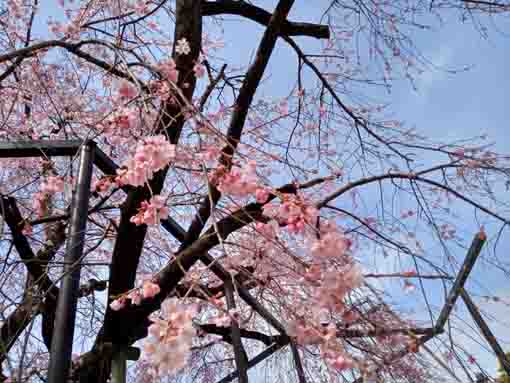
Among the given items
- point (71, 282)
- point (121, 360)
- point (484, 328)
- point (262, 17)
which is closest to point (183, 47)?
point (262, 17)

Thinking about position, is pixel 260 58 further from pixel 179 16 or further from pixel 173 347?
pixel 173 347

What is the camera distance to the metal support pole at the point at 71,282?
4.39 ft

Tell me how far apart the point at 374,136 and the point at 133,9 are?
214 cm

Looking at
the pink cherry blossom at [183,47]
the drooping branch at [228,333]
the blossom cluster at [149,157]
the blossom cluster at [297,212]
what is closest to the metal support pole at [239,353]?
the blossom cluster at [149,157]

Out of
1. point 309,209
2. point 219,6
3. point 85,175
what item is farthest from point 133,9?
point 309,209

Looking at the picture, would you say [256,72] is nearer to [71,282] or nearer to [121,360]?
[71,282]

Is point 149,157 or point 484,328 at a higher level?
point 149,157

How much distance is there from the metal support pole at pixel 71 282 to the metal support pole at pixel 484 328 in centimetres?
142

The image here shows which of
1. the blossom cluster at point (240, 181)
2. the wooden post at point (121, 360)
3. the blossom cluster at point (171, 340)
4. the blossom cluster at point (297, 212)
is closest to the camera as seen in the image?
the blossom cluster at point (171, 340)

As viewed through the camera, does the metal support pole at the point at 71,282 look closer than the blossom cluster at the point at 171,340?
No

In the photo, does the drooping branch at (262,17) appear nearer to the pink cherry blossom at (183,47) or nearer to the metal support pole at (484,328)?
the pink cherry blossom at (183,47)

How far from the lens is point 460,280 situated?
173 cm

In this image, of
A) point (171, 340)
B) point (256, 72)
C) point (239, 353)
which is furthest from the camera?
point (256, 72)

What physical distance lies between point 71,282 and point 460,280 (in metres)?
1.42
